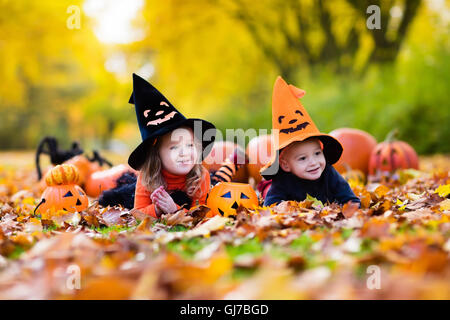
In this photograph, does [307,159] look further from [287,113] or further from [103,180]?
[103,180]

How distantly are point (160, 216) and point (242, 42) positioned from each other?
51.1 feet

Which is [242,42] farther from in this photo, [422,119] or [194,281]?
[194,281]

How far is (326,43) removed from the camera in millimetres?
14750

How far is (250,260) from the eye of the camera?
1.98 metres

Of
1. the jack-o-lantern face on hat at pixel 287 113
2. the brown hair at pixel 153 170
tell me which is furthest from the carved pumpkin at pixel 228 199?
the jack-o-lantern face on hat at pixel 287 113

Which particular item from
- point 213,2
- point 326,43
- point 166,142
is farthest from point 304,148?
point 213,2

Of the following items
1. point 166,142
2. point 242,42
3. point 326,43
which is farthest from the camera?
point 242,42

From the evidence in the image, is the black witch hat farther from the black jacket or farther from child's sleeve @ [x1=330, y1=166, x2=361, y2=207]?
child's sleeve @ [x1=330, y1=166, x2=361, y2=207]

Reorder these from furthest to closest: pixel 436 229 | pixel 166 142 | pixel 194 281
Answer: pixel 166 142, pixel 436 229, pixel 194 281

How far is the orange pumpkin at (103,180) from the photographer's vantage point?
5.20 meters

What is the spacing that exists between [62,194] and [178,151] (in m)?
1.25

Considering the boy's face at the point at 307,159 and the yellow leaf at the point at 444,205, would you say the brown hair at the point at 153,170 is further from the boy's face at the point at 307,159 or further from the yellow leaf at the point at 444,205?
the yellow leaf at the point at 444,205

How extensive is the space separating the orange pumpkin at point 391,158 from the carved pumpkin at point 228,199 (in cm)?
315

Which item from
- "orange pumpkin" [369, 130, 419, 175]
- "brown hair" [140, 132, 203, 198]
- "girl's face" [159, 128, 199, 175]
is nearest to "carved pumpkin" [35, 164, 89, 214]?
"brown hair" [140, 132, 203, 198]
